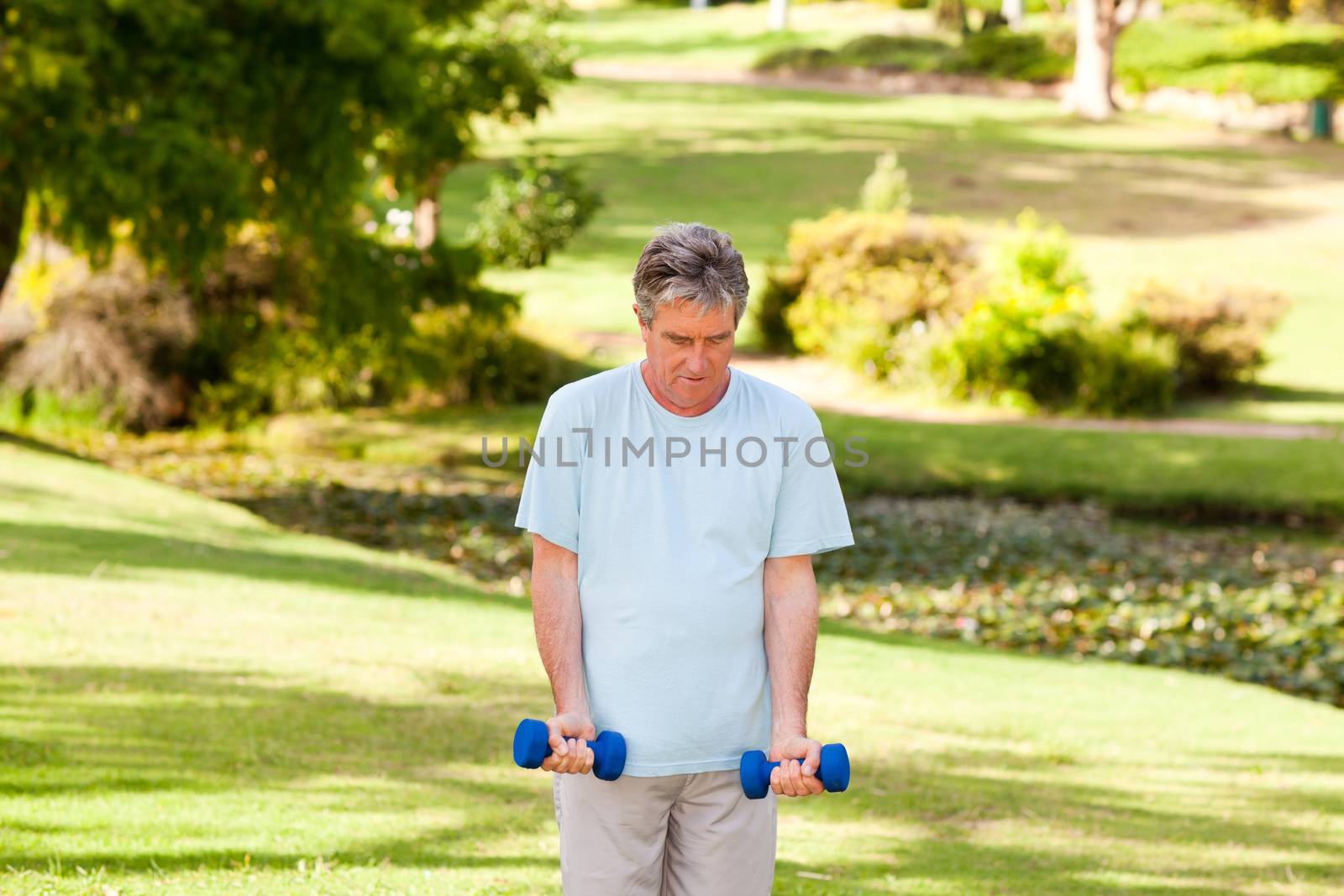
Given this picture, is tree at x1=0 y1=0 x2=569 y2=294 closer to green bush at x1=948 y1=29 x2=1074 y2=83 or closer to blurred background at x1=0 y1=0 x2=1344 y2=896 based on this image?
blurred background at x1=0 y1=0 x2=1344 y2=896

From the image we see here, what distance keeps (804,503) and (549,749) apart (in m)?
0.75

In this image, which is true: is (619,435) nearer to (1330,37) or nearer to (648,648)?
(648,648)

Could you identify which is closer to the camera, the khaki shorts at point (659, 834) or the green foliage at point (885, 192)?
the khaki shorts at point (659, 834)

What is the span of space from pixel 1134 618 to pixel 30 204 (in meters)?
12.3

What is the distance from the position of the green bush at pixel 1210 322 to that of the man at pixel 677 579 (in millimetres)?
18892

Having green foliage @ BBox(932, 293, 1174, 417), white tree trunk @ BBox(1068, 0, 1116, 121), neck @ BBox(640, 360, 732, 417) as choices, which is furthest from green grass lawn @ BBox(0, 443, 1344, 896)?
white tree trunk @ BBox(1068, 0, 1116, 121)

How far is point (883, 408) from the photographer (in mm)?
20672

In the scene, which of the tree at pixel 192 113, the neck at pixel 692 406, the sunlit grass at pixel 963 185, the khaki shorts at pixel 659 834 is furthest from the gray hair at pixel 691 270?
the sunlit grass at pixel 963 185

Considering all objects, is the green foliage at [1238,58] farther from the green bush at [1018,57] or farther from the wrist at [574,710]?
the wrist at [574,710]

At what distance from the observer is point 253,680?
711cm

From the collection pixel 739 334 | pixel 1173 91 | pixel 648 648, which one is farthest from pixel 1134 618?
pixel 1173 91

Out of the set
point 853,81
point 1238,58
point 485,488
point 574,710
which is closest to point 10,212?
point 485,488

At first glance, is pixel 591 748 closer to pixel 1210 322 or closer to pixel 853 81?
pixel 1210 322

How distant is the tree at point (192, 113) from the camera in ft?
43.0
